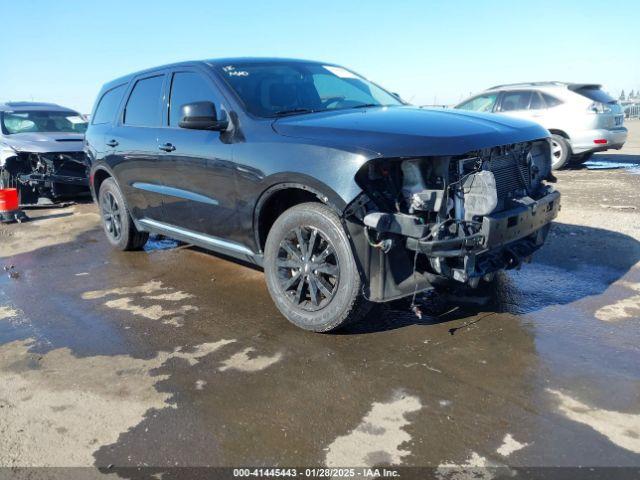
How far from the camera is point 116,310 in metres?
4.39

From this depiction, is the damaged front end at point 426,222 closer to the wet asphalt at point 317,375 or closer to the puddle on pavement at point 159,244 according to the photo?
the wet asphalt at point 317,375

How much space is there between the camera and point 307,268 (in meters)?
3.62

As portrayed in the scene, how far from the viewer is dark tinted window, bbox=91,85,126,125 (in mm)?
5871

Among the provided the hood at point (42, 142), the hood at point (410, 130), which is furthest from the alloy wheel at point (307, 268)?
the hood at point (42, 142)

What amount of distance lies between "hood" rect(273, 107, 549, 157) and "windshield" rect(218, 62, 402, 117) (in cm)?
32

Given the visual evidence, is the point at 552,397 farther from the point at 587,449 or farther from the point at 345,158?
the point at 345,158

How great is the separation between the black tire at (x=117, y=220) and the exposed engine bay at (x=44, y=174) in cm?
335

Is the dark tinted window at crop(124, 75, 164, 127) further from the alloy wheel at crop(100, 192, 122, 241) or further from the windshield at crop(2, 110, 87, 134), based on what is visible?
the windshield at crop(2, 110, 87, 134)

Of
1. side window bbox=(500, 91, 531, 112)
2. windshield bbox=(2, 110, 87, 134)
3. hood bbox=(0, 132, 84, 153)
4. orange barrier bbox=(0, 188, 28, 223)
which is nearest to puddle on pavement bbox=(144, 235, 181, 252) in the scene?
orange barrier bbox=(0, 188, 28, 223)

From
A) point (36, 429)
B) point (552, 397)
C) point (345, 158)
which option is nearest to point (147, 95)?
point (345, 158)

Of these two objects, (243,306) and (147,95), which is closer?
(243,306)

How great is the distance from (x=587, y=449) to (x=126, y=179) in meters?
4.76

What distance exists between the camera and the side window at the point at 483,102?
11.8 m

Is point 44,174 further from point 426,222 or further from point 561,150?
point 561,150
